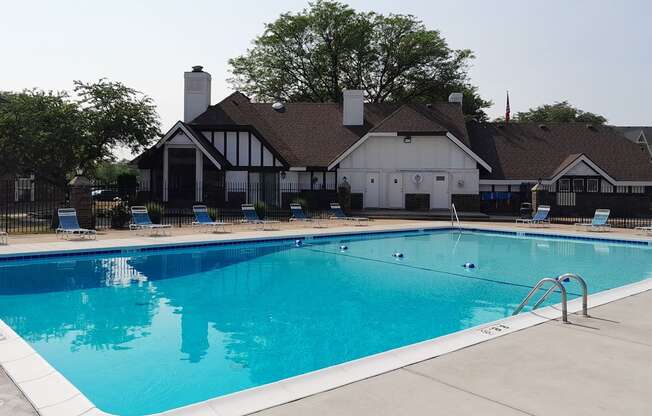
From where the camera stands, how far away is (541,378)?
5250 mm

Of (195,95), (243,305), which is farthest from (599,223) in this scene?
(195,95)

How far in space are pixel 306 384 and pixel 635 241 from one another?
19.0 metres

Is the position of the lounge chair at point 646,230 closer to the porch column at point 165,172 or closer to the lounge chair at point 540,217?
the lounge chair at point 540,217

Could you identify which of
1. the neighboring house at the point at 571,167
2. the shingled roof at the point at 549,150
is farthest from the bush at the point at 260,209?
the shingled roof at the point at 549,150

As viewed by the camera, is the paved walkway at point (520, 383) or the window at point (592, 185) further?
the window at point (592, 185)

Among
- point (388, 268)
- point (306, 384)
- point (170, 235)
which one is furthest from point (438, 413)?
point (170, 235)

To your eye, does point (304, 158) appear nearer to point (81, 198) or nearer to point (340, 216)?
point (340, 216)

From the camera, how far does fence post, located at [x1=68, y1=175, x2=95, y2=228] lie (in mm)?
19531

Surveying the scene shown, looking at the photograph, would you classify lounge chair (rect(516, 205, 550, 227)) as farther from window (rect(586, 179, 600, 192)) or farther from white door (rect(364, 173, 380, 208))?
white door (rect(364, 173, 380, 208))

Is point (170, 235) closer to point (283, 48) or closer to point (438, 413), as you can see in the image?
point (438, 413)

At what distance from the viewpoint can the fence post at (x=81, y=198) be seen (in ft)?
64.1

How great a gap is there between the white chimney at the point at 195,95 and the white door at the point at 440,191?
1519cm

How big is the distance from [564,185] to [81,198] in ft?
87.7

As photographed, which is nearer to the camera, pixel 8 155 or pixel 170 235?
pixel 170 235
